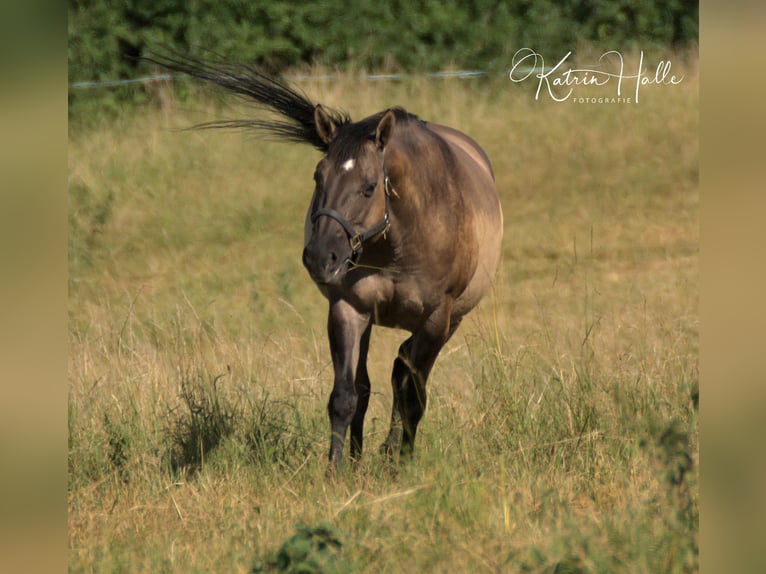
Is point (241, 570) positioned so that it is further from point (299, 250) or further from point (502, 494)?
point (299, 250)

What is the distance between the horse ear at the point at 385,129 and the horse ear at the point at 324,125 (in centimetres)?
21

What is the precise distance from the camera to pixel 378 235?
4672 mm

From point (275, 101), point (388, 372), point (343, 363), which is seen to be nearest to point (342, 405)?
point (343, 363)

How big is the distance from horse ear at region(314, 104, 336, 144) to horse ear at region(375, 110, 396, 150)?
214 millimetres

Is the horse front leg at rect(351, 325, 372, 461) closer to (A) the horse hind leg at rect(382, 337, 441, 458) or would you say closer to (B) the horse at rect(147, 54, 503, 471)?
(B) the horse at rect(147, 54, 503, 471)

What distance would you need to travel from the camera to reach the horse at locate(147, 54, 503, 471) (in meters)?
4.50

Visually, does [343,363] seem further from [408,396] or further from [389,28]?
[389,28]

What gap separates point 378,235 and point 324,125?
59cm

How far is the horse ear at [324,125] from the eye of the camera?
15.4 feet

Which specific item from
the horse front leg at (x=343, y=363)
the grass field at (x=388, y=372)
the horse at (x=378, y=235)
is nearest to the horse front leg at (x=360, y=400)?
the horse at (x=378, y=235)

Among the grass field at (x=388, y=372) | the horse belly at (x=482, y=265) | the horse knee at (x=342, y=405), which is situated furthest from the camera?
the horse belly at (x=482, y=265)
